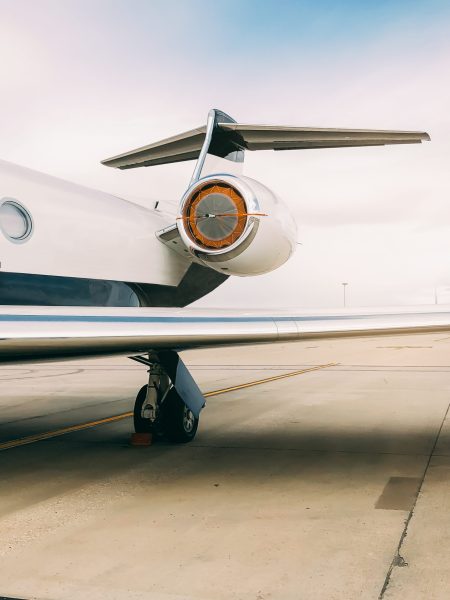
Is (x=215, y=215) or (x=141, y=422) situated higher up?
(x=215, y=215)

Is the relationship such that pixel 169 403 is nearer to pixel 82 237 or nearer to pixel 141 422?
pixel 141 422

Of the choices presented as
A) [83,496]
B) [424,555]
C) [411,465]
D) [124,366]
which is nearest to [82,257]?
[83,496]

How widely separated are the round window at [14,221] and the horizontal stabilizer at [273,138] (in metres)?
2.66

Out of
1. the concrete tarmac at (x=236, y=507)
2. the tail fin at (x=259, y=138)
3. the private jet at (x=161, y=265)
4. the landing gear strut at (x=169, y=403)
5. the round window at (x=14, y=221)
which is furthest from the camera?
the tail fin at (x=259, y=138)

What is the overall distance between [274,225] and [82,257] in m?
1.97

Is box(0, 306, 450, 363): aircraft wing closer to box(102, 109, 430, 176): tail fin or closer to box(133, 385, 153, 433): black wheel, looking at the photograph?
box(133, 385, 153, 433): black wheel

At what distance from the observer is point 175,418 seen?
308 inches

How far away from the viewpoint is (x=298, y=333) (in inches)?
227

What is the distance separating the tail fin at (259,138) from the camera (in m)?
8.30

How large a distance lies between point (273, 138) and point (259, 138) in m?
0.20

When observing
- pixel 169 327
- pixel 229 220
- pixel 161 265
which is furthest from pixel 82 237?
pixel 169 327

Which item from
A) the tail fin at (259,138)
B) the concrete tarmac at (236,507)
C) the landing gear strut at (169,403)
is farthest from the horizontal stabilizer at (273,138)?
the concrete tarmac at (236,507)

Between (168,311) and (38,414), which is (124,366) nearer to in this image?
(38,414)

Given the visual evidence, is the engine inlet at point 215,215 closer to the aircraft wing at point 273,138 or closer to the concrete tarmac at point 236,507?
the aircraft wing at point 273,138
